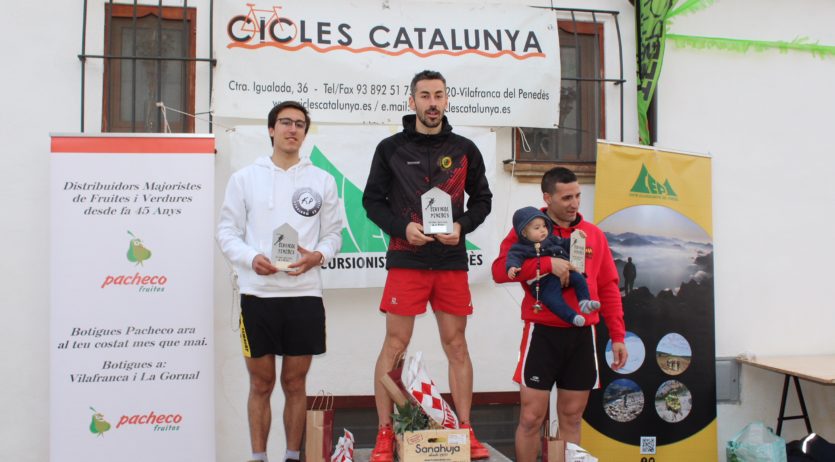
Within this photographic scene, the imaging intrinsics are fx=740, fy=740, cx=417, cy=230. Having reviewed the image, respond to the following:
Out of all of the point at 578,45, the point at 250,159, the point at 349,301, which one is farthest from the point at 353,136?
the point at 578,45

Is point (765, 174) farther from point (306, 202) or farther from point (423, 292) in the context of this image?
point (306, 202)

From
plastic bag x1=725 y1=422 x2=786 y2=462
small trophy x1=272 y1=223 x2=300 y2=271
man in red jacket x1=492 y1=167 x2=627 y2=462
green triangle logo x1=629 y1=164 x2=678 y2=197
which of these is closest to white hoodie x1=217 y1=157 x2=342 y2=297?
small trophy x1=272 y1=223 x2=300 y2=271

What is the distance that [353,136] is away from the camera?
4359 mm

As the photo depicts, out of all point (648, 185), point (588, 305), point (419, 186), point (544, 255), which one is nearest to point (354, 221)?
point (419, 186)

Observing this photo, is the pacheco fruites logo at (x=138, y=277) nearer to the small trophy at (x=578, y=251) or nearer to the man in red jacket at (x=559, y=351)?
the man in red jacket at (x=559, y=351)

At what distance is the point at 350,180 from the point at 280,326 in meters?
Result: 1.30

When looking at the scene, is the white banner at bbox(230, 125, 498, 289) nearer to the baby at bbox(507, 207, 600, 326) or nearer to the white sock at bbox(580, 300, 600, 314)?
the baby at bbox(507, 207, 600, 326)

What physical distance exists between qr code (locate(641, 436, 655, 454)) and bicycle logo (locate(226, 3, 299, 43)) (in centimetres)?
318

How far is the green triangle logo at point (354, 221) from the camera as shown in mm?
4316

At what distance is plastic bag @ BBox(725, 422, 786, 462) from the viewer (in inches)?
173

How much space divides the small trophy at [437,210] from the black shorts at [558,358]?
0.67 meters

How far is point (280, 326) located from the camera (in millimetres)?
3273

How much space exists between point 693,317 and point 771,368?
1.83 ft

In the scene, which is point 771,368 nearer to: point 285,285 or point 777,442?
point 777,442
